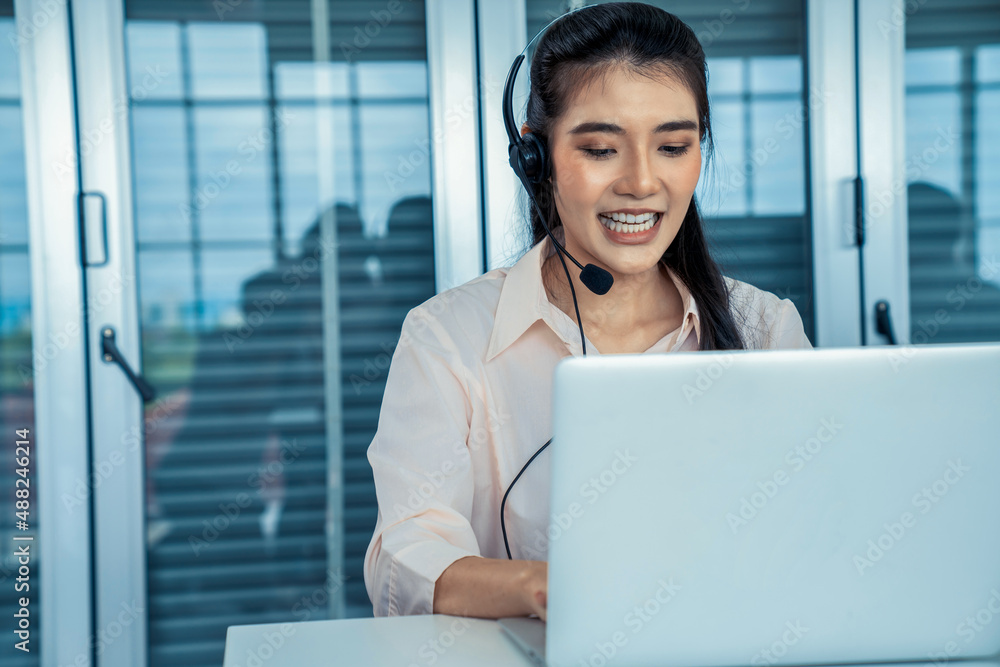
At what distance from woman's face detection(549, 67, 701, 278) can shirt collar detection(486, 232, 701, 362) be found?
0.34 ft

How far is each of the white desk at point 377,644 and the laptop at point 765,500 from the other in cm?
13

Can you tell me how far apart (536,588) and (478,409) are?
43 centimetres

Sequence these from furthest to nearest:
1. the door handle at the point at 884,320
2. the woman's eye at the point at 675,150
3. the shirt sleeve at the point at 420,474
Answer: the door handle at the point at 884,320, the woman's eye at the point at 675,150, the shirt sleeve at the point at 420,474

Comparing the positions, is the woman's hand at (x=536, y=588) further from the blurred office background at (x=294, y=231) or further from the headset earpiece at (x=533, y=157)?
the blurred office background at (x=294, y=231)

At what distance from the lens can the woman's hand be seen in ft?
2.41

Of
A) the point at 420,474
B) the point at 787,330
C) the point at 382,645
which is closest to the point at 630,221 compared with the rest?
the point at 787,330

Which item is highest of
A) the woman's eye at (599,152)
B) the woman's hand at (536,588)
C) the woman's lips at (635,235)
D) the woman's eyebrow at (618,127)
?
the woman's eyebrow at (618,127)

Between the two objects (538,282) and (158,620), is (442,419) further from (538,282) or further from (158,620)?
(158,620)

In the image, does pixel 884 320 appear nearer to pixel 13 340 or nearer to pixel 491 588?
pixel 491 588

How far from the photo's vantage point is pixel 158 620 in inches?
80.4

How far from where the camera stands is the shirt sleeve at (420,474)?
0.94m

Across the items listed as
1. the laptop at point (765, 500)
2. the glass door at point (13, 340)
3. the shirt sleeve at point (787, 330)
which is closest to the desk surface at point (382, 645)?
the laptop at point (765, 500)

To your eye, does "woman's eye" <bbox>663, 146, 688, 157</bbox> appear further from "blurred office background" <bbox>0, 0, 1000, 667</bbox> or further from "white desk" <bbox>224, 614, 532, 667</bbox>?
"blurred office background" <bbox>0, 0, 1000, 667</bbox>

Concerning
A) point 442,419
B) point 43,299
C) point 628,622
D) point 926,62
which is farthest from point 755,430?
point 926,62
